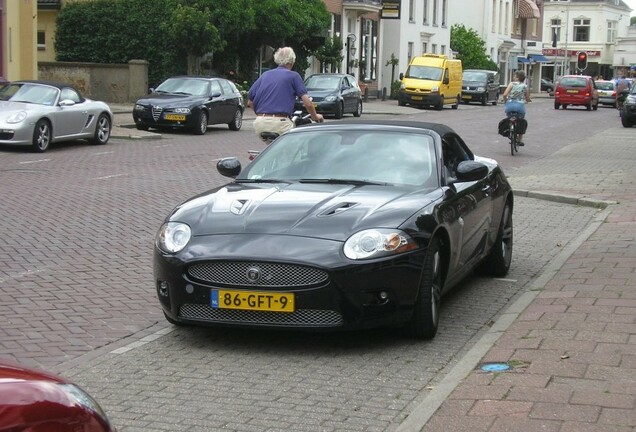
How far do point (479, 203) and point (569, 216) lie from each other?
225 inches

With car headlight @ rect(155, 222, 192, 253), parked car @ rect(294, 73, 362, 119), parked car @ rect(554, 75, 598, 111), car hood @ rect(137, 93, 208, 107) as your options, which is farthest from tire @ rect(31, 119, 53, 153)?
parked car @ rect(554, 75, 598, 111)

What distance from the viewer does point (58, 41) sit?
4212 centimetres

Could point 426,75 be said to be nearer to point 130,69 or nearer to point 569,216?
point 130,69

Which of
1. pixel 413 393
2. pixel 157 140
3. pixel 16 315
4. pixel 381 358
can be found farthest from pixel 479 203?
pixel 157 140

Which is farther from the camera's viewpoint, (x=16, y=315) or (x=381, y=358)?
(x=16, y=315)

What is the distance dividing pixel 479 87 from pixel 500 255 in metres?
51.0

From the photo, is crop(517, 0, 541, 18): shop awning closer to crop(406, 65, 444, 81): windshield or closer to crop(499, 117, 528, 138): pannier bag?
crop(406, 65, 444, 81): windshield

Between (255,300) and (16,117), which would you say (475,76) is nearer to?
(16,117)

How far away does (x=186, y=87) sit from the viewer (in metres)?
29.1

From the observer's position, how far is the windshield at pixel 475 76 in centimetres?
6016

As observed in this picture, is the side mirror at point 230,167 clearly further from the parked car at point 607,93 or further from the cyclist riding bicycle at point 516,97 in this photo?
the parked car at point 607,93

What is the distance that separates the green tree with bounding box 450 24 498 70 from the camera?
75.7m

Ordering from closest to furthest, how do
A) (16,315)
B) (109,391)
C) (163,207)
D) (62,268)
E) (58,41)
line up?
(109,391), (16,315), (62,268), (163,207), (58,41)

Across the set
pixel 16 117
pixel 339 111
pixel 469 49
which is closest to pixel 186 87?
pixel 16 117
